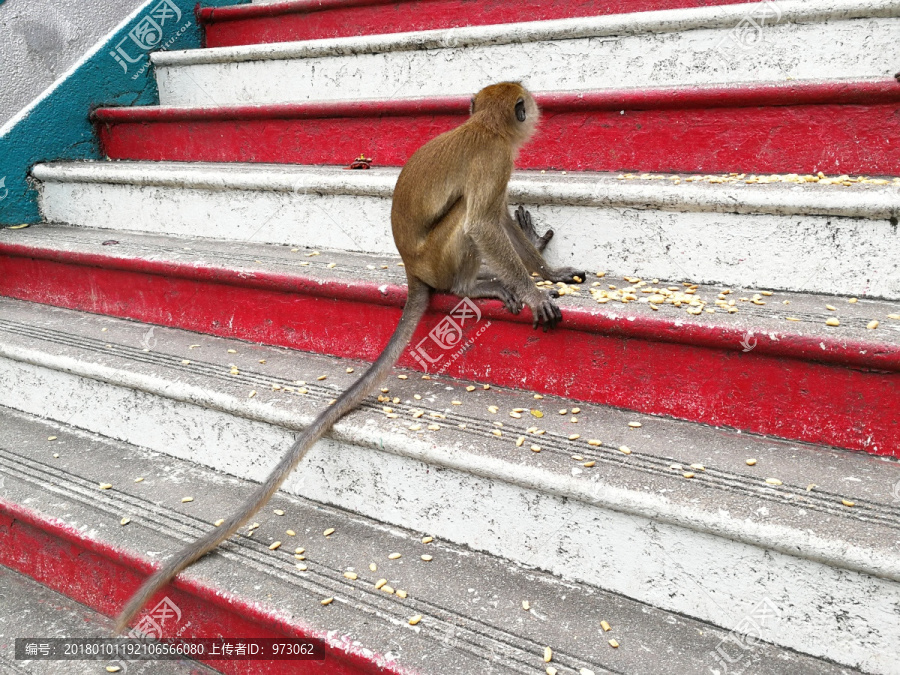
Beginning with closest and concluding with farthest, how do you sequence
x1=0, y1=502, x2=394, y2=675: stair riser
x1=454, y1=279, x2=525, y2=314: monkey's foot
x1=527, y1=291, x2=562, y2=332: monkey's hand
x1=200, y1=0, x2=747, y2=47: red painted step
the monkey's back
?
x1=0, y1=502, x2=394, y2=675: stair riser, x1=527, y1=291, x2=562, y2=332: monkey's hand, x1=454, y1=279, x2=525, y2=314: monkey's foot, the monkey's back, x1=200, y1=0, x2=747, y2=47: red painted step

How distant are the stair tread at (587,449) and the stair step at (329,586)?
189 mm

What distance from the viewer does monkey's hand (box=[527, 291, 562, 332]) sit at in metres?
1.88

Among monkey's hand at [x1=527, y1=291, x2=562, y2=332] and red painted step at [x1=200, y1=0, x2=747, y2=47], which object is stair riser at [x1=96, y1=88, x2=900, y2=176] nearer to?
red painted step at [x1=200, y1=0, x2=747, y2=47]

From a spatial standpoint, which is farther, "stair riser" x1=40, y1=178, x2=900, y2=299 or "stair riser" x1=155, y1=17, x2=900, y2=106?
"stair riser" x1=155, y1=17, x2=900, y2=106

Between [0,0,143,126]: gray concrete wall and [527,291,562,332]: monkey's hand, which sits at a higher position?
[0,0,143,126]: gray concrete wall

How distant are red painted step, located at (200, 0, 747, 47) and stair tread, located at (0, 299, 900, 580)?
1722 mm

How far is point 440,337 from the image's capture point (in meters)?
2.15

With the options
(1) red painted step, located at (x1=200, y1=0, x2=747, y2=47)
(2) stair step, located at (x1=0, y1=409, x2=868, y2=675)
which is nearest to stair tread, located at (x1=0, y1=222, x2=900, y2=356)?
(2) stair step, located at (x1=0, y1=409, x2=868, y2=675)

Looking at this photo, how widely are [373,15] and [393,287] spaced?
73.3 inches

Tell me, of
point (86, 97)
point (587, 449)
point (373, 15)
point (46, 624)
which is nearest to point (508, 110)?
point (587, 449)

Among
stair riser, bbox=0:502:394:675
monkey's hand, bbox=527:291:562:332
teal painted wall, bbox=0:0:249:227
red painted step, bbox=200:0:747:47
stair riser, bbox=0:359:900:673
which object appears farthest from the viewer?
teal painted wall, bbox=0:0:249:227

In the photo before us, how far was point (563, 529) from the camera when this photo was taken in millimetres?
1602

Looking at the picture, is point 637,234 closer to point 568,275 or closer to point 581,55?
point 568,275

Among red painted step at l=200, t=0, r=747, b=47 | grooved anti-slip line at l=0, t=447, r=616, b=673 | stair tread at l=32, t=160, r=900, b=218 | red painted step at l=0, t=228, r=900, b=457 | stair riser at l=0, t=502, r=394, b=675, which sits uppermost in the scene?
red painted step at l=200, t=0, r=747, b=47
